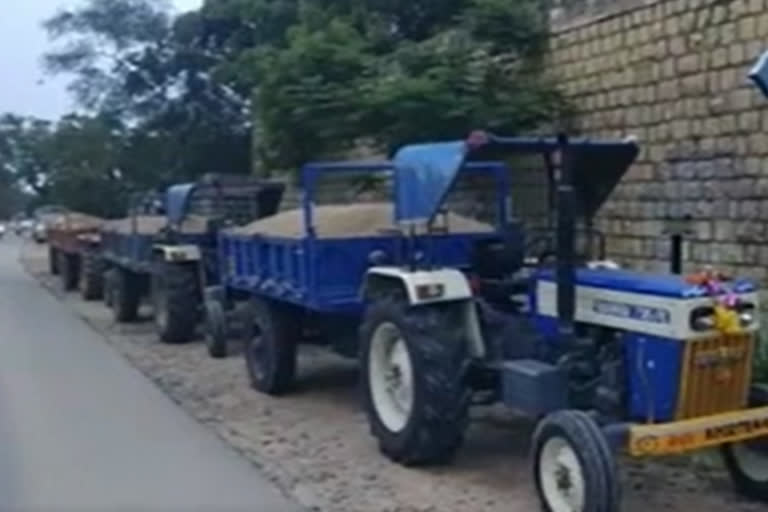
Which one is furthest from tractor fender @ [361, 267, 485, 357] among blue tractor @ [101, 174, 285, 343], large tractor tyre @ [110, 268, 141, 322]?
large tractor tyre @ [110, 268, 141, 322]

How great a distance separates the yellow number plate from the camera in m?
5.92

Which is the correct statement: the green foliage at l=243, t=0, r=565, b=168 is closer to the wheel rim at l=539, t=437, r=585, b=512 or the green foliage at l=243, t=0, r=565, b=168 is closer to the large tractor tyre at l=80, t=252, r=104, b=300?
the large tractor tyre at l=80, t=252, r=104, b=300

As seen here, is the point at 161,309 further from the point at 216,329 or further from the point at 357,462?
the point at 357,462

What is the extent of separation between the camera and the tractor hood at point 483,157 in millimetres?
6988

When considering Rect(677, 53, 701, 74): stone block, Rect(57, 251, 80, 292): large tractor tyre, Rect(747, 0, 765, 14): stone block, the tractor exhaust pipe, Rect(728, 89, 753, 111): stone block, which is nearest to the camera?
the tractor exhaust pipe

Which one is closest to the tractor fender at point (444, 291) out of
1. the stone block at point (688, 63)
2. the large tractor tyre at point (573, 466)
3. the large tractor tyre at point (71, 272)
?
the large tractor tyre at point (573, 466)

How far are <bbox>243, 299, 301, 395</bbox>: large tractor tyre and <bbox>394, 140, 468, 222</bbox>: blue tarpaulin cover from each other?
2.75 m

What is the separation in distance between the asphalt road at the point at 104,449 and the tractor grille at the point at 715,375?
224 cm

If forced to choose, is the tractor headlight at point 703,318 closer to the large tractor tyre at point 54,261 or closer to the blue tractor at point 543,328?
the blue tractor at point 543,328

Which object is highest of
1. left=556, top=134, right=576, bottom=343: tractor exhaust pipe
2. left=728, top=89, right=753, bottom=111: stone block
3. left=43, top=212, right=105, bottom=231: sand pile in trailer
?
left=728, top=89, right=753, bottom=111: stone block

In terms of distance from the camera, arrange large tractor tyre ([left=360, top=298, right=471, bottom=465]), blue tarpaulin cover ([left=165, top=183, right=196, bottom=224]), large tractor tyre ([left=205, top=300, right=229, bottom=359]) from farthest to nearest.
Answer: blue tarpaulin cover ([left=165, top=183, right=196, bottom=224]) → large tractor tyre ([left=205, top=300, right=229, bottom=359]) → large tractor tyre ([left=360, top=298, right=471, bottom=465])

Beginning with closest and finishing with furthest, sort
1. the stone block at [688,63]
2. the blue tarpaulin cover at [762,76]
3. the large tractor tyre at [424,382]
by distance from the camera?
the blue tarpaulin cover at [762,76] → the large tractor tyre at [424,382] → the stone block at [688,63]

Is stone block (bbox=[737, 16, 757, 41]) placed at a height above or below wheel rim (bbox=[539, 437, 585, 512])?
above

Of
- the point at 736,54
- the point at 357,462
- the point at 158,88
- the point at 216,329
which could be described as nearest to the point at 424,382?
the point at 357,462
